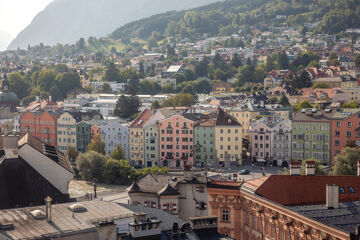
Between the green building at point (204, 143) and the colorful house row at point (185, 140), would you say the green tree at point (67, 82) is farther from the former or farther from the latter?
the green building at point (204, 143)

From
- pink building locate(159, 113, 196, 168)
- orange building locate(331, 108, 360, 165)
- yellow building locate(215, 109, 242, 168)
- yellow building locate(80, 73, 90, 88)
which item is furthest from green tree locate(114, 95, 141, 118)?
yellow building locate(80, 73, 90, 88)

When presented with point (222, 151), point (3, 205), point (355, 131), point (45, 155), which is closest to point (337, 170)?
point (355, 131)

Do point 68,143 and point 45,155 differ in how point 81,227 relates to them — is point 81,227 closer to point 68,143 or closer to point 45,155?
point 45,155

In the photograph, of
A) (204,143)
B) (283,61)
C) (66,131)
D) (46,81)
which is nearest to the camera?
(204,143)

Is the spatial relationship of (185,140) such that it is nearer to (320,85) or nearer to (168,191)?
(168,191)

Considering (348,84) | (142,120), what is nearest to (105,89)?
(348,84)

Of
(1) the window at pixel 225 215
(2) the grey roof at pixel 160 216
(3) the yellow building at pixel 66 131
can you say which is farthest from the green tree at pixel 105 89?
(2) the grey roof at pixel 160 216
